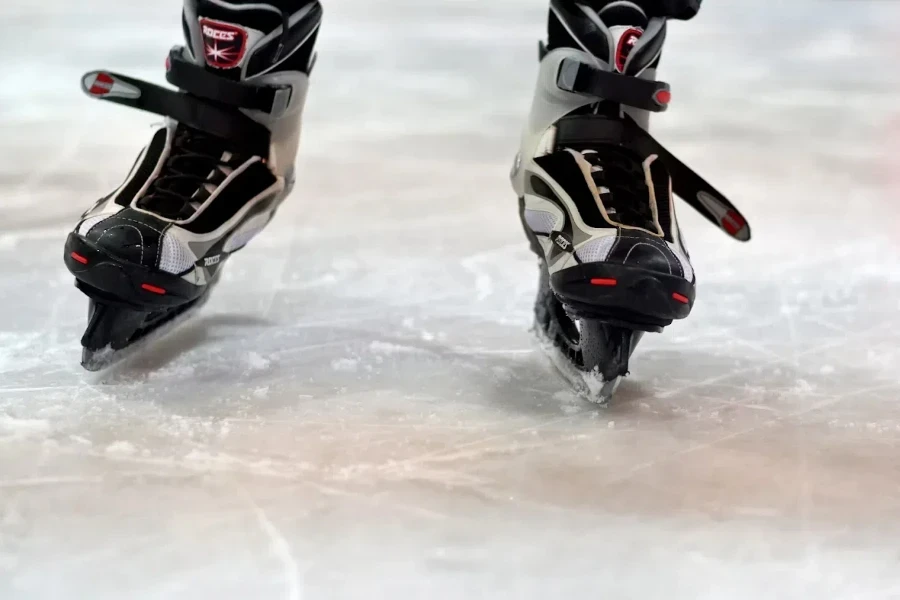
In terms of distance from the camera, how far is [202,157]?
744 mm

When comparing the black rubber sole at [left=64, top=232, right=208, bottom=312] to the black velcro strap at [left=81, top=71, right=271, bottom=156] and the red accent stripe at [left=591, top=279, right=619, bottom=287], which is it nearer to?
the black velcro strap at [left=81, top=71, right=271, bottom=156]

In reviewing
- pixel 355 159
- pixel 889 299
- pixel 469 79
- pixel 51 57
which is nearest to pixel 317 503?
pixel 889 299

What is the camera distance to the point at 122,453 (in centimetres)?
55

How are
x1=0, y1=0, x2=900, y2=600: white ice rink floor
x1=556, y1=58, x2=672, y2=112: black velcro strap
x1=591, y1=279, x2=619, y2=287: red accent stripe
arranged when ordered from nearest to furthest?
x1=0, y1=0, x2=900, y2=600: white ice rink floor < x1=591, y1=279, x2=619, y2=287: red accent stripe < x1=556, y1=58, x2=672, y2=112: black velcro strap

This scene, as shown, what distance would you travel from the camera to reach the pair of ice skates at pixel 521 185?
2.04ft

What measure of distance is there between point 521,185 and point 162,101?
1.07 ft

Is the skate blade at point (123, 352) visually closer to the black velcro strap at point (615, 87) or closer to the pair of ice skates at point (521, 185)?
the pair of ice skates at point (521, 185)

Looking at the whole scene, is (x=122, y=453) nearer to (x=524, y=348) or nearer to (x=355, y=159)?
(x=524, y=348)

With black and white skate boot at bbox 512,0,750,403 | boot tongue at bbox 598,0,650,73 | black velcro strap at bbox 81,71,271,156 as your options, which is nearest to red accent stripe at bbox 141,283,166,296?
black velcro strap at bbox 81,71,271,156

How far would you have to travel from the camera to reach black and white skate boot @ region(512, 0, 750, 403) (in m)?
0.61

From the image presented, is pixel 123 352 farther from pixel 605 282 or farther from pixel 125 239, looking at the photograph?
pixel 605 282

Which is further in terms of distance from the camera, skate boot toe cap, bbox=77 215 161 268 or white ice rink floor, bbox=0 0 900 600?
skate boot toe cap, bbox=77 215 161 268

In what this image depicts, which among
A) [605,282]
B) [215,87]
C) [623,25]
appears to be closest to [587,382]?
[605,282]

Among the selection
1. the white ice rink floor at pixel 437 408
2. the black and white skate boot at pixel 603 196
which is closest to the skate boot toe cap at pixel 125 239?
the white ice rink floor at pixel 437 408
